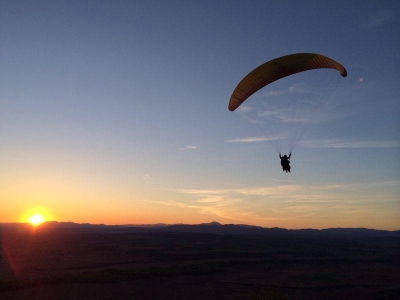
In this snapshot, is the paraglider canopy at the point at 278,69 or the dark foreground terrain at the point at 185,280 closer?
the paraglider canopy at the point at 278,69

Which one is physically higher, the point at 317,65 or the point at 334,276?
the point at 317,65

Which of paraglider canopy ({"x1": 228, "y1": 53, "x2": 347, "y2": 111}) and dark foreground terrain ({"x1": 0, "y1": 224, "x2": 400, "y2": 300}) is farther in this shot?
dark foreground terrain ({"x1": 0, "y1": 224, "x2": 400, "y2": 300})

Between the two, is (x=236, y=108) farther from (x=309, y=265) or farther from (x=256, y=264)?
(x=309, y=265)

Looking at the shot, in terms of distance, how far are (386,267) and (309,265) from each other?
13.0 meters

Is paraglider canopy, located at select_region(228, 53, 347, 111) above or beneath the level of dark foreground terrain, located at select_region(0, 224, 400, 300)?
above

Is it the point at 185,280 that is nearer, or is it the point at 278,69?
the point at 278,69

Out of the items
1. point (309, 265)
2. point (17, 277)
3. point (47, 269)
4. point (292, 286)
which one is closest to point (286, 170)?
point (292, 286)

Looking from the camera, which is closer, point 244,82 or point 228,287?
point 244,82

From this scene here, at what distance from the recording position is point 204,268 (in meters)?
44.2

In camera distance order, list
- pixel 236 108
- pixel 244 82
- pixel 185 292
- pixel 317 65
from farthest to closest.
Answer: pixel 185 292 → pixel 236 108 → pixel 244 82 → pixel 317 65

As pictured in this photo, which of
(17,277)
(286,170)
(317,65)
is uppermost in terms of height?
(317,65)

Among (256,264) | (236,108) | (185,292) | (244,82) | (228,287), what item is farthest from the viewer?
(256,264)

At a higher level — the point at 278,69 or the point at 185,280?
the point at 278,69

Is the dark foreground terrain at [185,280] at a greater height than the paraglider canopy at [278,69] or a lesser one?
lesser
